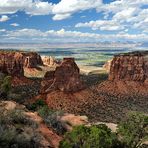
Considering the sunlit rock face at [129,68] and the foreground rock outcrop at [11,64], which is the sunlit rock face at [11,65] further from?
the sunlit rock face at [129,68]

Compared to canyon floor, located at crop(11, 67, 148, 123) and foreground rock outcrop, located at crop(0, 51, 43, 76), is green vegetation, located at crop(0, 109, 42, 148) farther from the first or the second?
foreground rock outcrop, located at crop(0, 51, 43, 76)

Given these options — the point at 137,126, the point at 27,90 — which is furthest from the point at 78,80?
the point at 137,126

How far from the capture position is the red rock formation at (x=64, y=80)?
106 metres

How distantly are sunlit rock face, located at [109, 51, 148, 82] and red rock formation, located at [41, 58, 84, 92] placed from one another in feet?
114

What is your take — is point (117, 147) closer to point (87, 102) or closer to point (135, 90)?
point (87, 102)

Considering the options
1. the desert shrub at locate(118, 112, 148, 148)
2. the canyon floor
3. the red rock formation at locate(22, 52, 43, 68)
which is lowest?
the canyon floor

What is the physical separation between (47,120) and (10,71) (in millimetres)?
96507

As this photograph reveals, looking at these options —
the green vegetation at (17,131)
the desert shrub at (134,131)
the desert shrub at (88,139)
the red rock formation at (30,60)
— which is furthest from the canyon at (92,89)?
the desert shrub at (88,139)

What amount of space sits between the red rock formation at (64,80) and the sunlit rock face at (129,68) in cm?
3486

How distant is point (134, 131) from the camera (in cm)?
4159

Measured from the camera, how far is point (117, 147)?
3919 centimetres

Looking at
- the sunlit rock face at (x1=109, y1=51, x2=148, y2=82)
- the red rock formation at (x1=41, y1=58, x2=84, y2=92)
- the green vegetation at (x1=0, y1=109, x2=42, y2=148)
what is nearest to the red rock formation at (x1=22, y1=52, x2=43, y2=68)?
the sunlit rock face at (x1=109, y1=51, x2=148, y2=82)

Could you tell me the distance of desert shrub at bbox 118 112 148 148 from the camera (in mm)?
41256

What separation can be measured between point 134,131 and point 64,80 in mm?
66101
